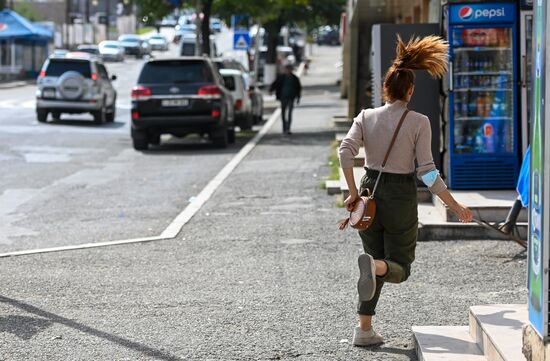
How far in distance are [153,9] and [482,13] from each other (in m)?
23.1

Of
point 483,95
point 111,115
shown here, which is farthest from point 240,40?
point 483,95

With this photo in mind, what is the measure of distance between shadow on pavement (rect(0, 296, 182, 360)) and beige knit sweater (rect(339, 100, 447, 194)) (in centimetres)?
156

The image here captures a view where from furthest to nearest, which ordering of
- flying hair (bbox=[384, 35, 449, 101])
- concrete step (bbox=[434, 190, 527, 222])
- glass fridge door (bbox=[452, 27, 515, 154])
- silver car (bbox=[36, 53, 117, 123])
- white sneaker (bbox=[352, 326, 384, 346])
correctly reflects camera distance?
silver car (bbox=[36, 53, 117, 123]), glass fridge door (bbox=[452, 27, 515, 154]), concrete step (bbox=[434, 190, 527, 222]), white sneaker (bbox=[352, 326, 384, 346]), flying hair (bbox=[384, 35, 449, 101])

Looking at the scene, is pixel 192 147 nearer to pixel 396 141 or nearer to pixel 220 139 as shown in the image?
pixel 220 139

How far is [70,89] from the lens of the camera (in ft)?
115

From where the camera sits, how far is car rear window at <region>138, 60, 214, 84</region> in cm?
2620

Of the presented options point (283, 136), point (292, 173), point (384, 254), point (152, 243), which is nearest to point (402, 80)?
point (384, 254)

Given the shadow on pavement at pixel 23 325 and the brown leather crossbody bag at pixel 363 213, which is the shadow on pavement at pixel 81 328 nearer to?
the shadow on pavement at pixel 23 325

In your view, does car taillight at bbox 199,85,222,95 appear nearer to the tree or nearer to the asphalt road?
the asphalt road

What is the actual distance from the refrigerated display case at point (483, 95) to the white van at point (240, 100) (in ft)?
50.8

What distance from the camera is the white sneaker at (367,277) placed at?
7215 millimetres

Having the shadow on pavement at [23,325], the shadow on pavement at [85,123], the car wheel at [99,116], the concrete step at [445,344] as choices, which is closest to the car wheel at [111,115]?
the shadow on pavement at [85,123]

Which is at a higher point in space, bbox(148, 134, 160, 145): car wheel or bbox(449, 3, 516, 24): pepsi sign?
bbox(449, 3, 516, 24): pepsi sign

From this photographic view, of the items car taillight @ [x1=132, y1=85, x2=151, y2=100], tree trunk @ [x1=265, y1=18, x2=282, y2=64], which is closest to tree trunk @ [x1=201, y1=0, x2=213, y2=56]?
car taillight @ [x1=132, y1=85, x2=151, y2=100]
